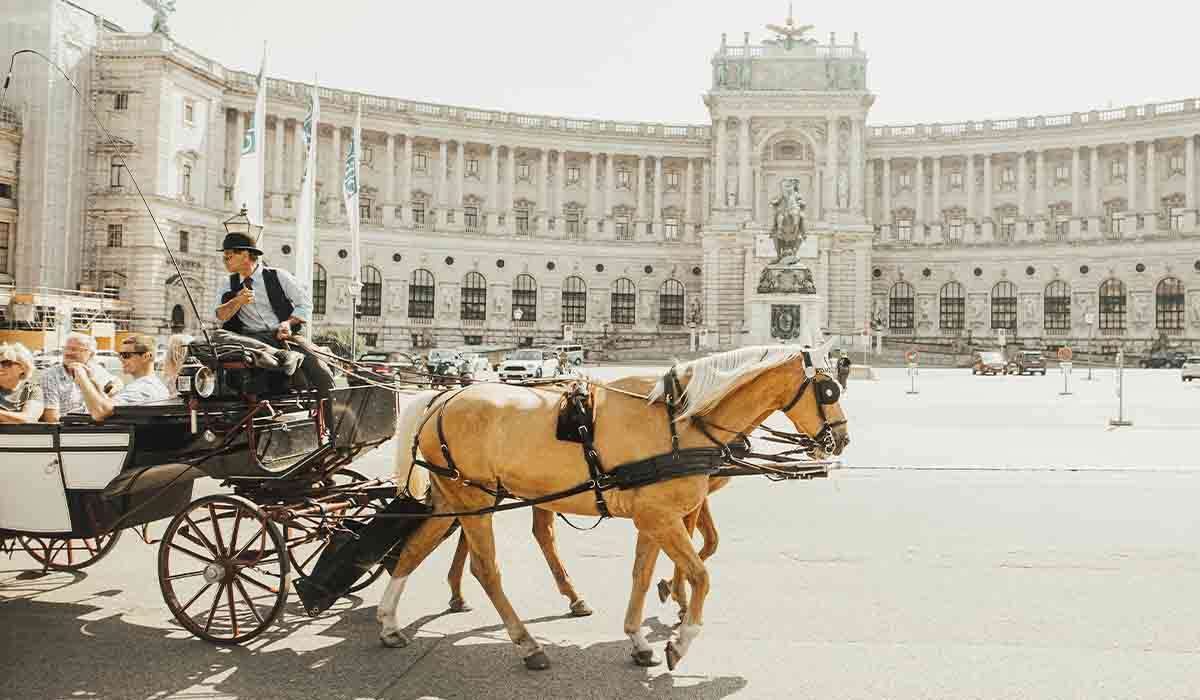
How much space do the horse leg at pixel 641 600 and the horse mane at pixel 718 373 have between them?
92 cm

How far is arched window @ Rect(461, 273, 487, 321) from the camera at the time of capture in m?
69.5

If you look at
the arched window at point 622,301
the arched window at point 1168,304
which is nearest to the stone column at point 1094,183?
the arched window at point 1168,304

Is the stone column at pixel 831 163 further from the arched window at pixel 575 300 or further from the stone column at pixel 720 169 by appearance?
the arched window at pixel 575 300

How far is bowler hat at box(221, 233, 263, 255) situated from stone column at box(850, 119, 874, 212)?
6706cm

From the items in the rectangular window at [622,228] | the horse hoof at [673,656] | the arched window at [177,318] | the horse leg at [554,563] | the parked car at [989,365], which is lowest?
the horse hoof at [673,656]

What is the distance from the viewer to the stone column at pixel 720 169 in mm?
70625

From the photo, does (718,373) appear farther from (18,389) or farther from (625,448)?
(18,389)

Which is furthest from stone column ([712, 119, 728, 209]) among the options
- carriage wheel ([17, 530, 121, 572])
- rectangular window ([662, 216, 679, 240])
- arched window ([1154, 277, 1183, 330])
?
carriage wheel ([17, 530, 121, 572])

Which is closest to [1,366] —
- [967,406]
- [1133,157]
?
[967,406]

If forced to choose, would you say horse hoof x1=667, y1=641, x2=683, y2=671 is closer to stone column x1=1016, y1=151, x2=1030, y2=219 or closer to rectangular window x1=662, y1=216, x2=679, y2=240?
rectangular window x1=662, y1=216, x2=679, y2=240

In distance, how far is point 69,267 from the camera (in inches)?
2036

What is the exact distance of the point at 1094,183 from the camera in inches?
2712

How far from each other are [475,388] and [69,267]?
54.0 m

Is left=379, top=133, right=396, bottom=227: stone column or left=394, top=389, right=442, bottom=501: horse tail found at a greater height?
left=379, top=133, right=396, bottom=227: stone column
